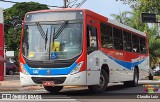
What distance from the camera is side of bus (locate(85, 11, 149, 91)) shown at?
15.0m

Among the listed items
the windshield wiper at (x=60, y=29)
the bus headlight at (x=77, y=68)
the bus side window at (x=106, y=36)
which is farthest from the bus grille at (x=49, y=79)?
the bus side window at (x=106, y=36)

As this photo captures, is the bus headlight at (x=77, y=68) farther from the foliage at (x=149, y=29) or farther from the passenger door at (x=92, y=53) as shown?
the foliage at (x=149, y=29)

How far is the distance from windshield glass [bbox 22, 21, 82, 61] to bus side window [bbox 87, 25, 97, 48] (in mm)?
415

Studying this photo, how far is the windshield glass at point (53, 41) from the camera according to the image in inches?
564

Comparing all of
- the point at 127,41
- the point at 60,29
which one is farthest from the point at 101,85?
the point at 127,41

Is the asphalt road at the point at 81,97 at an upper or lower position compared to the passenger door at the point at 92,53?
lower

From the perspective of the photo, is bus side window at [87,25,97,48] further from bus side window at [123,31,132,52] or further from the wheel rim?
bus side window at [123,31,132,52]

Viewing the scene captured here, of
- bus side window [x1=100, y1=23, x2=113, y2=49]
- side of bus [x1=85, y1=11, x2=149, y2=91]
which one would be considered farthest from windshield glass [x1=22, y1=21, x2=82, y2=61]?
bus side window [x1=100, y1=23, x2=113, y2=49]

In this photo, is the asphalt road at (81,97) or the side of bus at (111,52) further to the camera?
the side of bus at (111,52)

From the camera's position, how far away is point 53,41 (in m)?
14.5

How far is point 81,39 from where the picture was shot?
14.4 metres

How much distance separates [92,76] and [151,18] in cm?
1551

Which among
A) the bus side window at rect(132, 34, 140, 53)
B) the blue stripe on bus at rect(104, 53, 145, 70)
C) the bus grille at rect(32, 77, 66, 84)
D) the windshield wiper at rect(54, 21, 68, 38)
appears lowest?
the bus grille at rect(32, 77, 66, 84)

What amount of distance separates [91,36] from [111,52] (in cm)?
262
